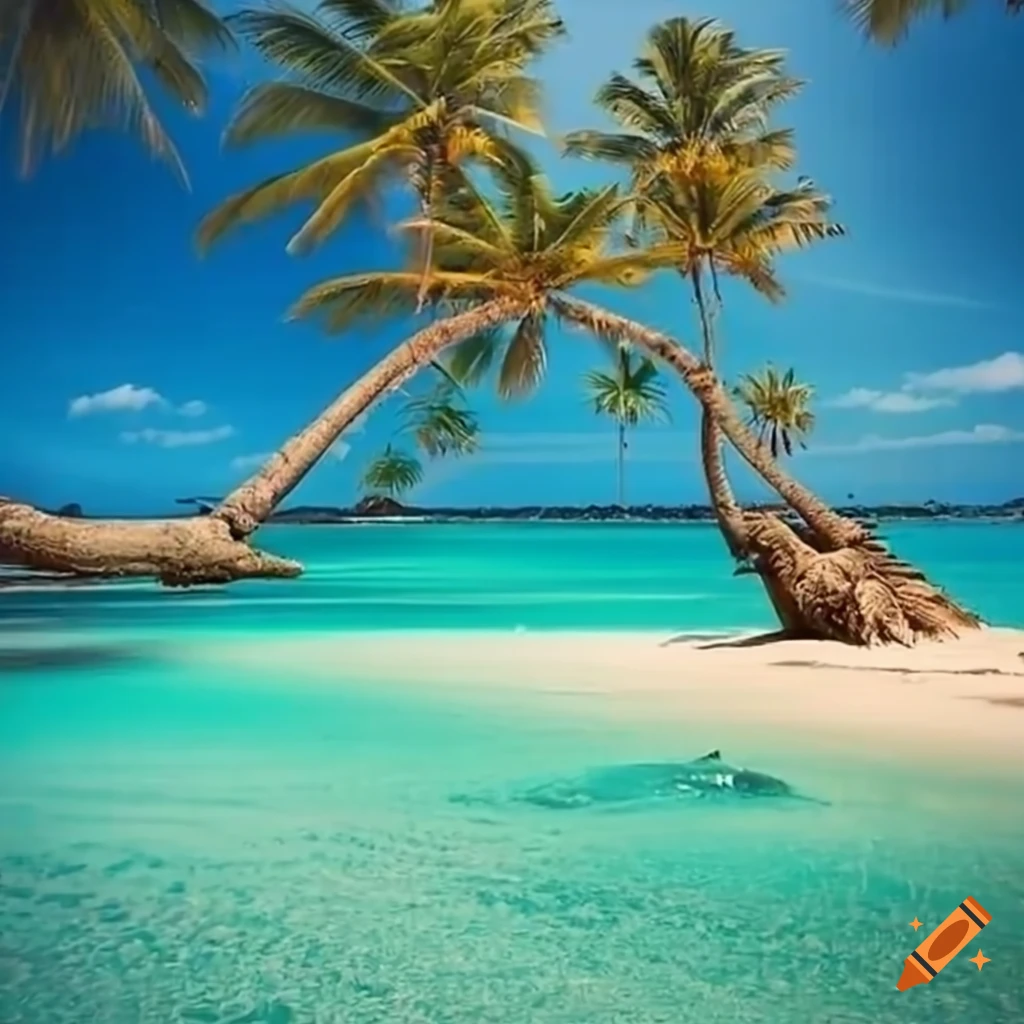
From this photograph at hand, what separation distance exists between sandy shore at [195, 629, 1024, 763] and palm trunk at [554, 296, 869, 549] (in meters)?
0.23

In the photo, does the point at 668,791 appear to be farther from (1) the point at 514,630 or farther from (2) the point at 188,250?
(2) the point at 188,250

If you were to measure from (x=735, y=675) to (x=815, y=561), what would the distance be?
0.82ft

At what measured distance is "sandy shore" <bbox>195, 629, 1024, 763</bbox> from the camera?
2.04 m

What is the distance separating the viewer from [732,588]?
87.4 inches

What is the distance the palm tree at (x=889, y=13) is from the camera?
2221 mm

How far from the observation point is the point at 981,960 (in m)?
1.88

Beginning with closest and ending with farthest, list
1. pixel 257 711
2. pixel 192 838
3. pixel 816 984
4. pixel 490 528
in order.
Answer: pixel 816 984
pixel 192 838
pixel 257 711
pixel 490 528

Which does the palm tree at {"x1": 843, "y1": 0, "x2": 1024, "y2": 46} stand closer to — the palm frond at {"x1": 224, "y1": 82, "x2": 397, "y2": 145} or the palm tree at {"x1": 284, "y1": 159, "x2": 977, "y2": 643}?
the palm tree at {"x1": 284, "y1": 159, "x2": 977, "y2": 643}

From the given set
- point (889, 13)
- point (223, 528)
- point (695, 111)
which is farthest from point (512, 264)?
point (889, 13)

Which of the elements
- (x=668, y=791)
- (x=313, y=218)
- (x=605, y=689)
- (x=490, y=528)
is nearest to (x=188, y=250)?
(x=313, y=218)

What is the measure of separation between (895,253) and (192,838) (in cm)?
148

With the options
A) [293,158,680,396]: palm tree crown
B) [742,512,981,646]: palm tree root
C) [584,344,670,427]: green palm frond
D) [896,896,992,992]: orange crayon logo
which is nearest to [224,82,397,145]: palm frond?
[293,158,680,396]: palm tree crown

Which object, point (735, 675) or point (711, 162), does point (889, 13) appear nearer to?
point (711, 162)

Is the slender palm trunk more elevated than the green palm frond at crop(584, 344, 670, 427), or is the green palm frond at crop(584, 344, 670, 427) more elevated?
the green palm frond at crop(584, 344, 670, 427)
